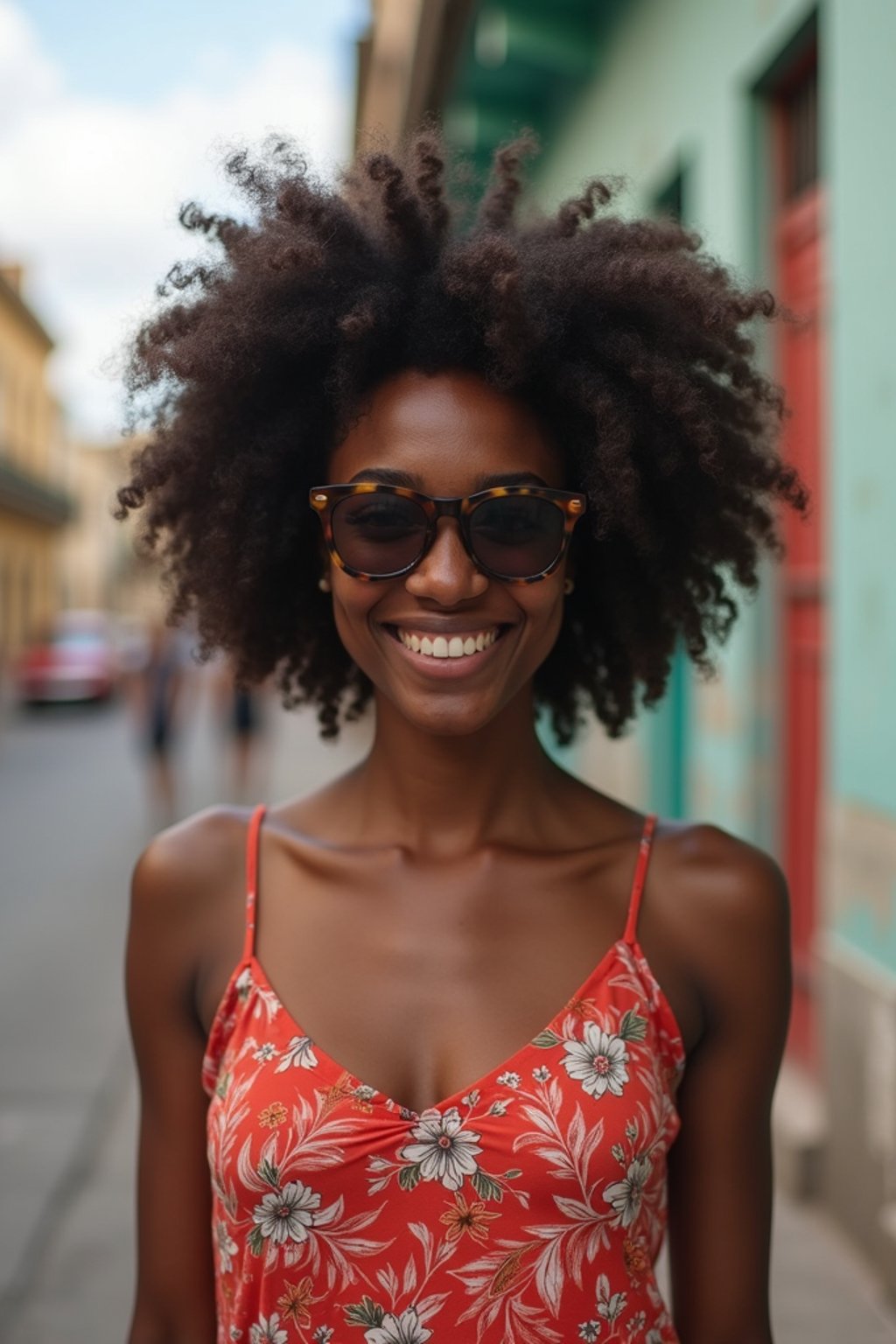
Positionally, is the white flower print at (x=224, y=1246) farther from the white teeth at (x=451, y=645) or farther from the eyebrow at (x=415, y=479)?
the eyebrow at (x=415, y=479)

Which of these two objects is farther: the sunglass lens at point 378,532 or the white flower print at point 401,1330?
the sunglass lens at point 378,532

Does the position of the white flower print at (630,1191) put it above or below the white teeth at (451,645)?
below

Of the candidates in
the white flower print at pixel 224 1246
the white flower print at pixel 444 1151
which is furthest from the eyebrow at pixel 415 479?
the white flower print at pixel 224 1246

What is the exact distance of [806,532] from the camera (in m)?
4.38

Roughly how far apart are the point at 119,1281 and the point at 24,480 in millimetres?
34343

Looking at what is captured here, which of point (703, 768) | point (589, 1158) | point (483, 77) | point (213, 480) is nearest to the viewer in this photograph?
point (589, 1158)

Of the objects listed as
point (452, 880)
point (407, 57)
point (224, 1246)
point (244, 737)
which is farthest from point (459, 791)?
point (244, 737)

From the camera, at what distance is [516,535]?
1.65m

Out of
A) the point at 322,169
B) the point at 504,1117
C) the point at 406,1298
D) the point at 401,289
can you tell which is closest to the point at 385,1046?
the point at 504,1117

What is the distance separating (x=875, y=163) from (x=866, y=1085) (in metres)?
2.35

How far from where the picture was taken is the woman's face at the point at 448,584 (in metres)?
1.66

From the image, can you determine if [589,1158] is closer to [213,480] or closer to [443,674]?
[443,674]

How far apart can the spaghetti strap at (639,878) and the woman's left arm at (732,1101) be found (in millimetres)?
77

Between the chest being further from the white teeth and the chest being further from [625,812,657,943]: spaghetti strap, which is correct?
the white teeth
